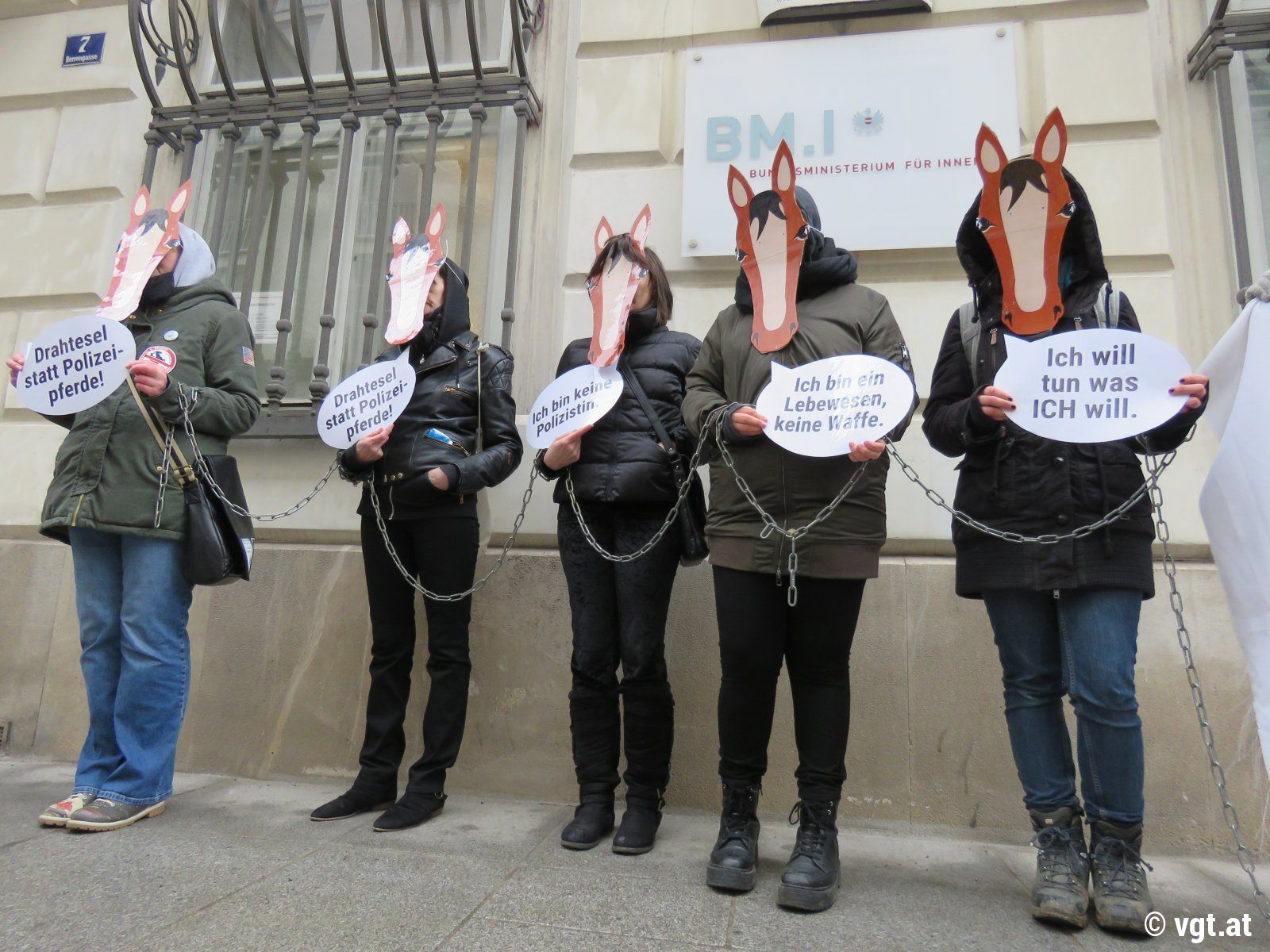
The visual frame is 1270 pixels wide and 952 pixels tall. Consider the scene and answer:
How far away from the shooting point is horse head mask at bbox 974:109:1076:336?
2.19m

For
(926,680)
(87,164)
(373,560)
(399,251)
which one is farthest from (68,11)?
(926,680)

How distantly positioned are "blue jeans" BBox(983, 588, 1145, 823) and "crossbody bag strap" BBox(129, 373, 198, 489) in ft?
7.89

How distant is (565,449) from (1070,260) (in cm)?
148

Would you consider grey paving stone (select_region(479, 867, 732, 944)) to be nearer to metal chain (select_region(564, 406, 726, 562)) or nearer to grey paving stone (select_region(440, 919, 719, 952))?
grey paving stone (select_region(440, 919, 719, 952))

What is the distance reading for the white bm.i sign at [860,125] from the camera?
11.5 ft

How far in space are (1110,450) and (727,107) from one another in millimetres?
2314

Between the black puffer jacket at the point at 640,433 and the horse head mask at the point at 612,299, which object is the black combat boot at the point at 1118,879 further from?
the horse head mask at the point at 612,299

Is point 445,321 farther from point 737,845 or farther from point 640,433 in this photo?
point 737,845

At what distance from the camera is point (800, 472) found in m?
2.28

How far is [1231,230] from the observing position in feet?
10.8

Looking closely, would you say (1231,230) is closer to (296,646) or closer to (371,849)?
(371,849)

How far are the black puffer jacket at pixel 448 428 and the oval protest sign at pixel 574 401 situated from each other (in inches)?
7.2

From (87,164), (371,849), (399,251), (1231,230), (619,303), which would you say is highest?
(87,164)

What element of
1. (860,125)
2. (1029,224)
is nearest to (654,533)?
(1029,224)
